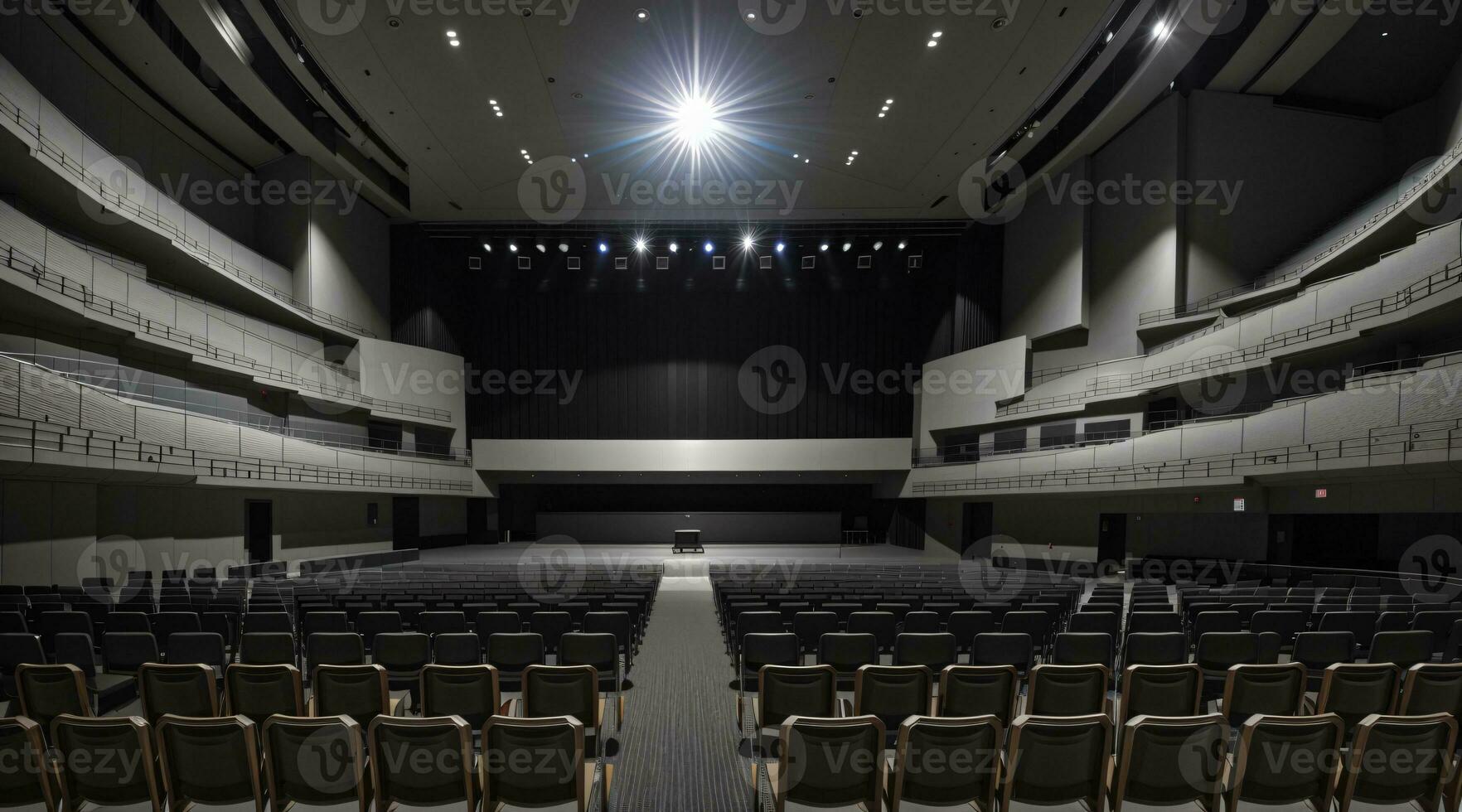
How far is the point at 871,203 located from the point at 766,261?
5.23 meters

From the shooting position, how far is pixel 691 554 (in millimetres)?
26484

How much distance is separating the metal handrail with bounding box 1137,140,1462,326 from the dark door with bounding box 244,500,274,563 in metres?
27.3

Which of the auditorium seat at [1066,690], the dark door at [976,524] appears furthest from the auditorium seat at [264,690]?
the dark door at [976,524]

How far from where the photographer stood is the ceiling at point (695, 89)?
1588 cm

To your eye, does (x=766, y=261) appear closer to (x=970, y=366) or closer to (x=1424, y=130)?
(x=970, y=366)

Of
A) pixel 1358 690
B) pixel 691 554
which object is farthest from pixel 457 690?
pixel 691 554

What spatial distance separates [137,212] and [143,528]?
7.53m

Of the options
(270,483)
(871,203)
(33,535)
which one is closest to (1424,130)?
(871,203)

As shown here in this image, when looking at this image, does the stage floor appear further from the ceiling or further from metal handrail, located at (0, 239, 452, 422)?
the ceiling

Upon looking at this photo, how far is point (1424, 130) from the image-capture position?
18891mm

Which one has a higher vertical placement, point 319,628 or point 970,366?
point 970,366

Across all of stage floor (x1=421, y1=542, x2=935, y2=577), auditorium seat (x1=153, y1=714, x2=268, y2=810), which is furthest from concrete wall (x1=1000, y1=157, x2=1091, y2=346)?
auditorium seat (x1=153, y1=714, x2=268, y2=810)

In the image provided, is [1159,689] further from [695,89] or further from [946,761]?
[695,89]

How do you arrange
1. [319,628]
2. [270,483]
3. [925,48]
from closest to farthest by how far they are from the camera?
[319,628] < [925,48] < [270,483]
